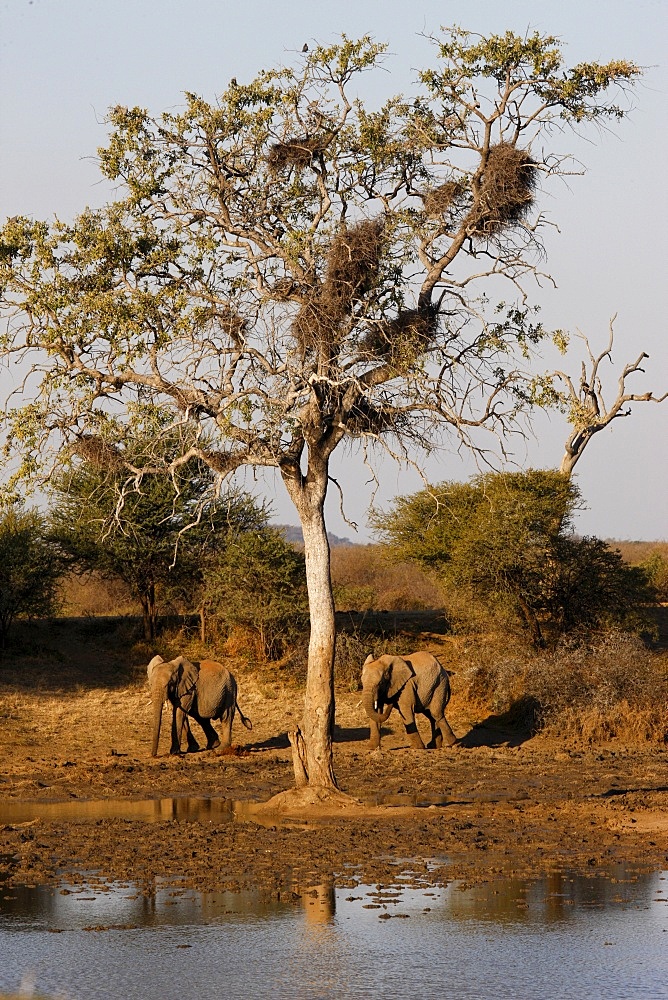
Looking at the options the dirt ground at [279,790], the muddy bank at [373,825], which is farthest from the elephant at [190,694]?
the muddy bank at [373,825]

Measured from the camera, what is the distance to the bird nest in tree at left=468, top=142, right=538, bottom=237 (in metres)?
14.4

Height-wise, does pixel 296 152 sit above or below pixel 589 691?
above

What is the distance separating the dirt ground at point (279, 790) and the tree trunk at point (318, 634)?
80 cm

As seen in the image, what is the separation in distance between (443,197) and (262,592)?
12068 mm

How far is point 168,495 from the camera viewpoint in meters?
26.5

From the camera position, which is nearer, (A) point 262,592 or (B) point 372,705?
(B) point 372,705

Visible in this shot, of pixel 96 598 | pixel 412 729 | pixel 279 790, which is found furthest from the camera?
pixel 96 598

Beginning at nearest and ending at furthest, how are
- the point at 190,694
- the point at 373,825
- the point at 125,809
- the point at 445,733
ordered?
1. the point at 373,825
2. the point at 125,809
3. the point at 190,694
4. the point at 445,733

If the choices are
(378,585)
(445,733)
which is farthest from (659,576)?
(445,733)

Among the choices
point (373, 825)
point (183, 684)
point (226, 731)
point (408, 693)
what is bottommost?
point (373, 825)

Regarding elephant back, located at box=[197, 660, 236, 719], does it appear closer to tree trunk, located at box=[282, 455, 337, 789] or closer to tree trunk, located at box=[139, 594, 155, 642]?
tree trunk, located at box=[282, 455, 337, 789]

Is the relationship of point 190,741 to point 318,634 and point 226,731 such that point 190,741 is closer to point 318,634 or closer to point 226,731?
point 226,731

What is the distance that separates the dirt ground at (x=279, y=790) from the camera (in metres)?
11.2

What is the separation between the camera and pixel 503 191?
14430 mm
